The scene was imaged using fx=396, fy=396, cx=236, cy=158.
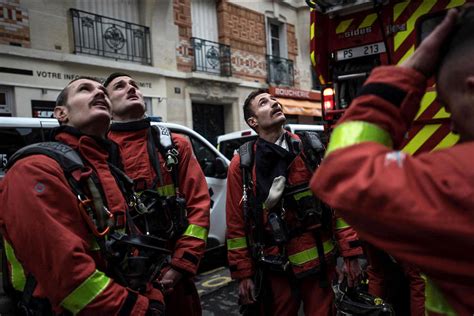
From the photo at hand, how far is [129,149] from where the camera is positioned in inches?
97.6

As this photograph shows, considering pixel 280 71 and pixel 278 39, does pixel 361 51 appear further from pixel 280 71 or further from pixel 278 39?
pixel 278 39

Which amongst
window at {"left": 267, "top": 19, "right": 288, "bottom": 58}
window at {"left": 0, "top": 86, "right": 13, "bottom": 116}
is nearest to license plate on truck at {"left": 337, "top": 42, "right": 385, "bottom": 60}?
window at {"left": 0, "top": 86, "right": 13, "bottom": 116}

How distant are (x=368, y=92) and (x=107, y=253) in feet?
4.29

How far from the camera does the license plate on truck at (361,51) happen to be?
2.73 meters

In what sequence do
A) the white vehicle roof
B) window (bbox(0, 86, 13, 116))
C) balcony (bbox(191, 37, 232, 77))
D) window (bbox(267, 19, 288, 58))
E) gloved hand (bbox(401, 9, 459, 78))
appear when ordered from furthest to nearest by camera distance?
1. window (bbox(267, 19, 288, 58))
2. balcony (bbox(191, 37, 232, 77))
3. window (bbox(0, 86, 13, 116))
4. the white vehicle roof
5. gloved hand (bbox(401, 9, 459, 78))

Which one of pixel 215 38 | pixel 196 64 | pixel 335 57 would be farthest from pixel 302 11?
pixel 335 57

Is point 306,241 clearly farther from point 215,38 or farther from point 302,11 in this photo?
point 302,11

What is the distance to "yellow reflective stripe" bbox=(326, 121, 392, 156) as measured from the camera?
97 centimetres

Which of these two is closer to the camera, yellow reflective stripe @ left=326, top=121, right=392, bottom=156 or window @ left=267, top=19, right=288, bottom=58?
yellow reflective stripe @ left=326, top=121, right=392, bottom=156

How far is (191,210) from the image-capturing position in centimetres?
248

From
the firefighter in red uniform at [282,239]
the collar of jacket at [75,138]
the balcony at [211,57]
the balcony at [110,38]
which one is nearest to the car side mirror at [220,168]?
the firefighter in red uniform at [282,239]

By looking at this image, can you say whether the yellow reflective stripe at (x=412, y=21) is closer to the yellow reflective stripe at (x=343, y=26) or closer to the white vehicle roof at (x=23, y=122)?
the yellow reflective stripe at (x=343, y=26)

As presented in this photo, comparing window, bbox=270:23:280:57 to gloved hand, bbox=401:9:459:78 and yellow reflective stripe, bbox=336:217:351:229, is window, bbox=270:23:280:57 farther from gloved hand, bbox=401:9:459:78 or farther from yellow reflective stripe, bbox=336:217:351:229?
gloved hand, bbox=401:9:459:78

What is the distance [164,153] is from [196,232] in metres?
0.53
